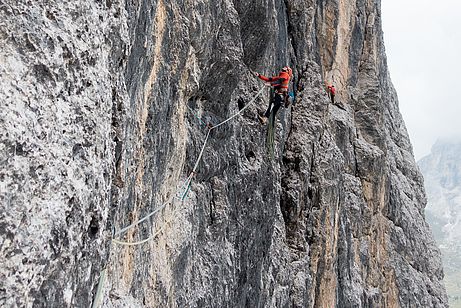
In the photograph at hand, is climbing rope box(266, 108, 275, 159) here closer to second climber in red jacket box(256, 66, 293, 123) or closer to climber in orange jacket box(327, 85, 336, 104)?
second climber in red jacket box(256, 66, 293, 123)

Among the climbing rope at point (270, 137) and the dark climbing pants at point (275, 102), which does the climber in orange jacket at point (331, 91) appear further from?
the dark climbing pants at point (275, 102)

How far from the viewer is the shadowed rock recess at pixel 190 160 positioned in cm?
328

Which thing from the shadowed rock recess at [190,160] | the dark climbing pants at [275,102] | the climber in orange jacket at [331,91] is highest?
the climber in orange jacket at [331,91]

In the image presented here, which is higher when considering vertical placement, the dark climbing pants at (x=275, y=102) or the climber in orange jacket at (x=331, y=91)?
the climber in orange jacket at (x=331, y=91)

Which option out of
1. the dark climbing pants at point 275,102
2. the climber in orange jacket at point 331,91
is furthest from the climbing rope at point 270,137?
the climber in orange jacket at point 331,91

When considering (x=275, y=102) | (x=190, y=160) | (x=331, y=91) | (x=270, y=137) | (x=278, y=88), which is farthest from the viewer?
(x=331, y=91)

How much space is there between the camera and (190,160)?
9.35 meters

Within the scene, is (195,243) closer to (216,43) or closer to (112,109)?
(216,43)

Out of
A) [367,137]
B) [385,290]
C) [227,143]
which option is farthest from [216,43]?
[385,290]

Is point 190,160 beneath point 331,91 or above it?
beneath

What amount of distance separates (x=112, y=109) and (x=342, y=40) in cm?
2081

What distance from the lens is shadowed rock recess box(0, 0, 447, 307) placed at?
3277 mm

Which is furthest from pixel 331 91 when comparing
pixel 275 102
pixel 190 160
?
pixel 190 160

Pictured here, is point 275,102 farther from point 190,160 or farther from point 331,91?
point 331,91
